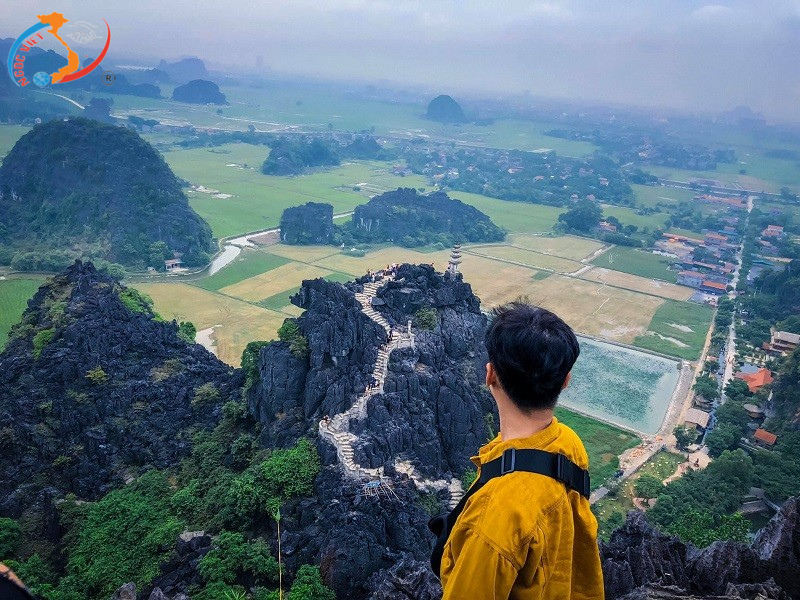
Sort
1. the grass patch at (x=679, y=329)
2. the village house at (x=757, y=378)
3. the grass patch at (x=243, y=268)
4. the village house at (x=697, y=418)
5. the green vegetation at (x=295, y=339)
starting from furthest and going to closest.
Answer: the grass patch at (x=243, y=268) → the grass patch at (x=679, y=329) → the village house at (x=757, y=378) → the village house at (x=697, y=418) → the green vegetation at (x=295, y=339)

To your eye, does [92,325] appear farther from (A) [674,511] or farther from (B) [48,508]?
(A) [674,511]

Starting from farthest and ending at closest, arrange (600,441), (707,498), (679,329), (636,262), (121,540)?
(636,262)
(679,329)
(600,441)
(707,498)
(121,540)

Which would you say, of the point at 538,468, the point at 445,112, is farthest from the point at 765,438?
the point at 445,112

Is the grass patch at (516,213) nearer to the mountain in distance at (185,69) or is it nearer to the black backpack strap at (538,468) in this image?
the black backpack strap at (538,468)

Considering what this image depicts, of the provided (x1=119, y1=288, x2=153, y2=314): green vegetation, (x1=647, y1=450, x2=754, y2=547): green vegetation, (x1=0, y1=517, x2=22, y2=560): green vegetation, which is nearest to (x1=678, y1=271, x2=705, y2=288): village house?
(x1=647, y1=450, x2=754, y2=547): green vegetation

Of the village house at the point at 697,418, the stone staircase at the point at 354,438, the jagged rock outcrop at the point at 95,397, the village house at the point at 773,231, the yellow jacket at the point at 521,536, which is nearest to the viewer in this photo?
the yellow jacket at the point at 521,536

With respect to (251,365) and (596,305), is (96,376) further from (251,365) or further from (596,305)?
(596,305)

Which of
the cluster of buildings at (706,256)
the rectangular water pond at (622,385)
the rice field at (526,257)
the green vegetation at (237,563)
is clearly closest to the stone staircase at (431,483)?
the green vegetation at (237,563)

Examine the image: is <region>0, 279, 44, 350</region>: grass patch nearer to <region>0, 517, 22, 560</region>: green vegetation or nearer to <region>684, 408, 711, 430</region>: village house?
<region>0, 517, 22, 560</region>: green vegetation
